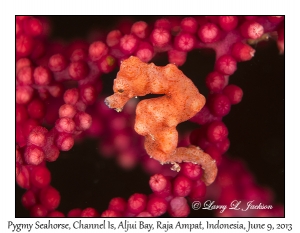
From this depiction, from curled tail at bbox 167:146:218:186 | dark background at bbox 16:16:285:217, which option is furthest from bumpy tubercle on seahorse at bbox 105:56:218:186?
dark background at bbox 16:16:285:217

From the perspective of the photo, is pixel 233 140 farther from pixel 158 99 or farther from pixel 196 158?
pixel 158 99

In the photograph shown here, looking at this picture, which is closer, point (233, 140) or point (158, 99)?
point (158, 99)

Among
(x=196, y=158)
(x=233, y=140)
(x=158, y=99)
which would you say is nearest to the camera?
(x=158, y=99)

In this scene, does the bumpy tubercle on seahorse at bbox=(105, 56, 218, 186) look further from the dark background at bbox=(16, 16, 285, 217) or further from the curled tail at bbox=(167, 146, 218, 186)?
the dark background at bbox=(16, 16, 285, 217)

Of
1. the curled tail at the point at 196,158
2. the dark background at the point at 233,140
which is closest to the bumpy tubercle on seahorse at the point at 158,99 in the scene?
the curled tail at the point at 196,158

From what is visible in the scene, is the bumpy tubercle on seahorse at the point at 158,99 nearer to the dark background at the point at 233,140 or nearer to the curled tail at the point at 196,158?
the curled tail at the point at 196,158

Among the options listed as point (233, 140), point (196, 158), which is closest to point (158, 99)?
point (196, 158)

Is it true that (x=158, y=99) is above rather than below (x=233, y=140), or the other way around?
above
